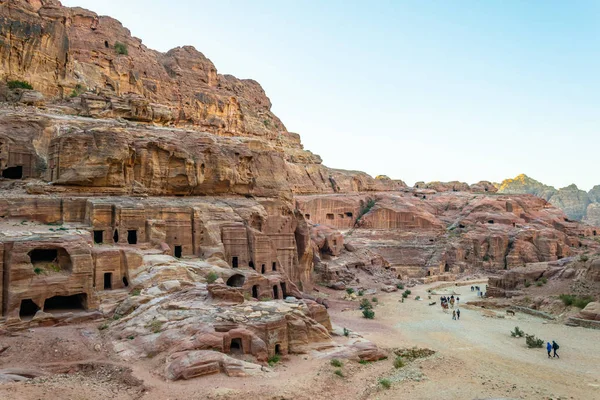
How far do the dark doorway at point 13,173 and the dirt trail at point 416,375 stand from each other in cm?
1486

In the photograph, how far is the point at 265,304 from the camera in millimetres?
19562

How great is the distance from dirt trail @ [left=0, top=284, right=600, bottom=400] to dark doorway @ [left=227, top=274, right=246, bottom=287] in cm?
638

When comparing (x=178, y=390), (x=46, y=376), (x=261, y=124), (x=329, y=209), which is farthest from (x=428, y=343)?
(x=261, y=124)

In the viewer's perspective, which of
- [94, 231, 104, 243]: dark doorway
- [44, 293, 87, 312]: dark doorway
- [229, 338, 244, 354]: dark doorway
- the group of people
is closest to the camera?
[229, 338, 244, 354]: dark doorway

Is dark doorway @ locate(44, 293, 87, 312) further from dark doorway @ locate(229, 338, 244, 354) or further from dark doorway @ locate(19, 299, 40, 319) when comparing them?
dark doorway @ locate(229, 338, 244, 354)

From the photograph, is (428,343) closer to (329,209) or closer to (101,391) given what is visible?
(101,391)

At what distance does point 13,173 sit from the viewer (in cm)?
2736

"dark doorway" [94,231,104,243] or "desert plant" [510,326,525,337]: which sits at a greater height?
"dark doorway" [94,231,104,243]

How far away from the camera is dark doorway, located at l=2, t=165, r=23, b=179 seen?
27.0m

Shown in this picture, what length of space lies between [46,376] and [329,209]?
49966 mm

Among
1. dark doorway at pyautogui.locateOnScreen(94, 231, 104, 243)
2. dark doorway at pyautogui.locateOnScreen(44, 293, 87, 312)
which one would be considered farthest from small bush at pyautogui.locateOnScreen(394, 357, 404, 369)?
dark doorway at pyautogui.locateOnScreen(94, 231, 104, 243)

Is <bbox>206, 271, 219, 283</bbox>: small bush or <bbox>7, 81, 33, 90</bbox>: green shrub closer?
<bbox>206, 271, 219, 283</bbox>: small bush

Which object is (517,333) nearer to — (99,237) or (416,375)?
(416,375)

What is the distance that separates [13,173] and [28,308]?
12395mm
